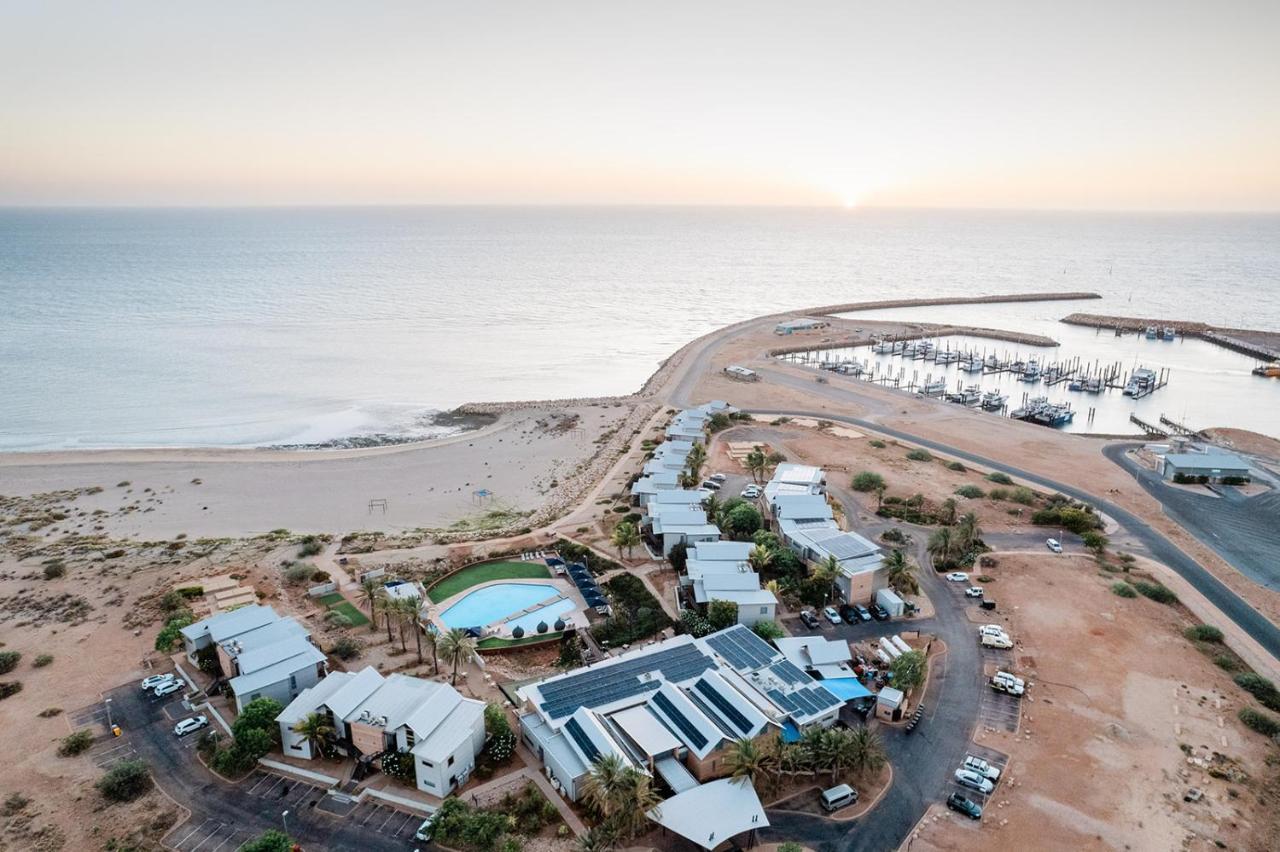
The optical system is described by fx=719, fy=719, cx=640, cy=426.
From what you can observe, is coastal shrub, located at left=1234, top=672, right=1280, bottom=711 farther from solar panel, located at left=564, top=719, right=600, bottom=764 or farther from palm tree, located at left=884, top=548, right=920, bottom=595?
solar panel, located at left=564, top=719, right=600, bottom=764

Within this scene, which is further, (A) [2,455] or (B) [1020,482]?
(A) [2,455]

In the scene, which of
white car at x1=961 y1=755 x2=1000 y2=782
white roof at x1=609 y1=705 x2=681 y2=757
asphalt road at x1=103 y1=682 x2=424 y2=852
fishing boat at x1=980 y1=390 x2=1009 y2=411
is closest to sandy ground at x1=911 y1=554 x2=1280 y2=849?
white car at x1=961 y1=755 x2=1000 y2=782

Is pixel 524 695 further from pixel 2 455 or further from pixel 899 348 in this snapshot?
pixel 899 348

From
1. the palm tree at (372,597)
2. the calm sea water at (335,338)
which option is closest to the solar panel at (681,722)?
the palm tree at (372,597)

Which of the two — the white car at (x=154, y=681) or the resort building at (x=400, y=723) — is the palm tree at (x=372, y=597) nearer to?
the resort building at (x=400, y=723)

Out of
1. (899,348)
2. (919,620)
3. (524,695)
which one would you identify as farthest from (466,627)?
(899,348)

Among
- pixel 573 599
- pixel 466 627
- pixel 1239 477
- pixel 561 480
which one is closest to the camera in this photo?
pixel 466 627

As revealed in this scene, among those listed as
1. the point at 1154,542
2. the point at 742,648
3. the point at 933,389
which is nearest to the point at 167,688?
the point at 742,648
